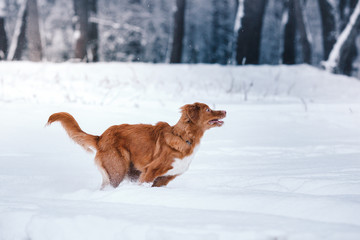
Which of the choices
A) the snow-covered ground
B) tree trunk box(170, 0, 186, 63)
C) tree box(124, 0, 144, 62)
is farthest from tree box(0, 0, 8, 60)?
tree box(124, 0, 144, 62)

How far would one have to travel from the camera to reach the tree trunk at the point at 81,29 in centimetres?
1734

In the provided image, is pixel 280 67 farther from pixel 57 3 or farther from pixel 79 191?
pixel 57 3

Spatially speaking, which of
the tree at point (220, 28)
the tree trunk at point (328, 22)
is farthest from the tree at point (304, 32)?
the tree at point (220, 28)

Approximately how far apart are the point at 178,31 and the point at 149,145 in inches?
599

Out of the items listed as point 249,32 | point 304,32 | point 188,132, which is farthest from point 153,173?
point 304,32

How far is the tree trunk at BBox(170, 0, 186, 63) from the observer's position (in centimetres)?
1897

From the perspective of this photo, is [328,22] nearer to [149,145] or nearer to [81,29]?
[81,29]

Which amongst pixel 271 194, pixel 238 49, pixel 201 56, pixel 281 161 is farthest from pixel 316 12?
pixel 271 194

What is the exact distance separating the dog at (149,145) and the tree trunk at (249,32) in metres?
10.5

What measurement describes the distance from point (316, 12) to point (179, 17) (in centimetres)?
1795

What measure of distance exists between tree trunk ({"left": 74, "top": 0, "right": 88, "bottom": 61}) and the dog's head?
13.6 m

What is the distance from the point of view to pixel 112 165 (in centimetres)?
463

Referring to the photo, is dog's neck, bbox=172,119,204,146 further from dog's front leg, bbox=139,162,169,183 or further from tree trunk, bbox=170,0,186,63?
tree trunk, bbox=170,0,186,63

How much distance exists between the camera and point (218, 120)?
473 cm
